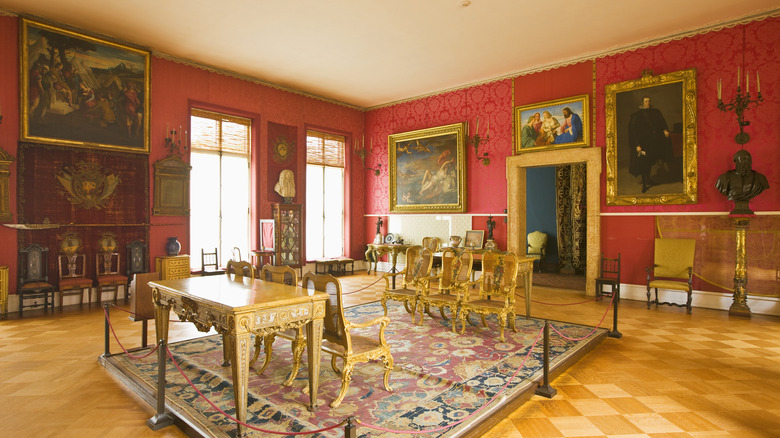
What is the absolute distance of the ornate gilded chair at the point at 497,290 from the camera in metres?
5.16

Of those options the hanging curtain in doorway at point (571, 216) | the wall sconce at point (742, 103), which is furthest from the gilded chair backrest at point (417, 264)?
the hanging curtain in doorway at point (571, 216)

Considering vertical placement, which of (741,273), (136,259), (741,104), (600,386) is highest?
(741,104)

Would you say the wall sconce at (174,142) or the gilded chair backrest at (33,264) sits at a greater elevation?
the wall sconce at (174,142)

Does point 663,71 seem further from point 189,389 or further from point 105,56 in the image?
point 105,56

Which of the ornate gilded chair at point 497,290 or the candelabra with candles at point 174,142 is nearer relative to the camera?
the ornate gilded chair at point 497,290

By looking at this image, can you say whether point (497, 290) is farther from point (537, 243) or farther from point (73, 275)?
point (537, 243)

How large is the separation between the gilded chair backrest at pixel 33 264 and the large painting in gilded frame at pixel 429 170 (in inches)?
295

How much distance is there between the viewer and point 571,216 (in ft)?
39.2

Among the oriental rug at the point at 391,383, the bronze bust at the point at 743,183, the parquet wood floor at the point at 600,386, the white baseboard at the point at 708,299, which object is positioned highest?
the bronze bust at the point at 743,183

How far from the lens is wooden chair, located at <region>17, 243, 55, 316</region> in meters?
6.63

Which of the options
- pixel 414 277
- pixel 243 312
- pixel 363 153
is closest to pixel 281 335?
pixel 243 312

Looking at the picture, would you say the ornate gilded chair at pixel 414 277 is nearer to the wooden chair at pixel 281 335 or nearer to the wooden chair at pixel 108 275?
the wooden chair at pixel 281 335

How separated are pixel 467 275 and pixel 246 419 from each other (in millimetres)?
3518

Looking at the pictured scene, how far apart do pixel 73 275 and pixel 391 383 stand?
20.6ft
